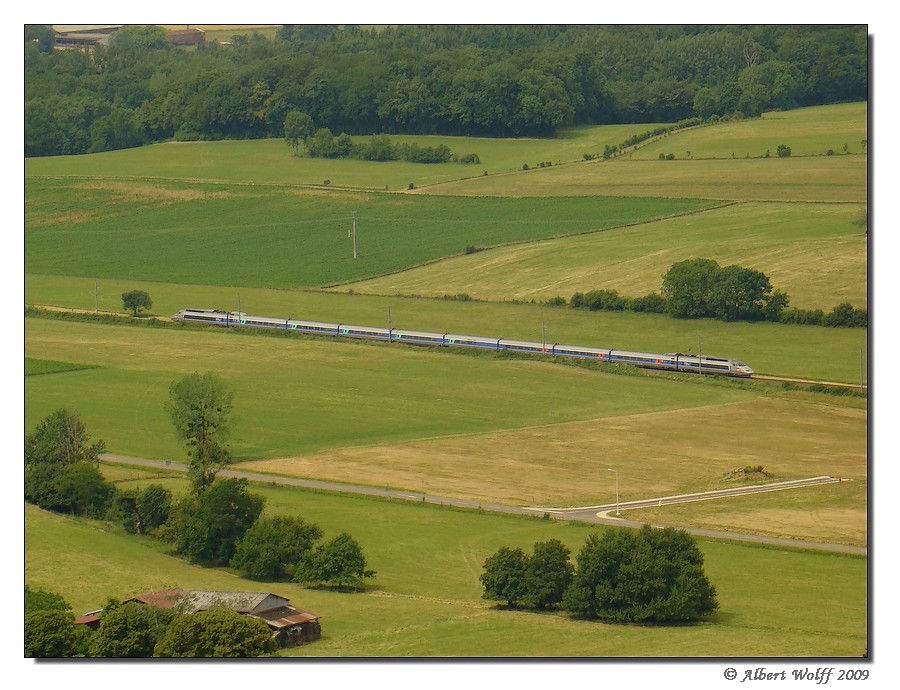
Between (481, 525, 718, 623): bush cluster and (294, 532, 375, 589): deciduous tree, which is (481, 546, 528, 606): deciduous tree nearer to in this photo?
(481, 525, 718, 623): bush cluster

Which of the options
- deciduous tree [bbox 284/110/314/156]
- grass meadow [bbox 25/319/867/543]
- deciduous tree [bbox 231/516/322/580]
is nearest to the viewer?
deciduous tree [bbox 231/516/322/580]

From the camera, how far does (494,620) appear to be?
55094 mm

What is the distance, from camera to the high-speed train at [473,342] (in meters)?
103

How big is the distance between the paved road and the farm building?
19.0 metres

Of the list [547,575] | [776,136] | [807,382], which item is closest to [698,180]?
[776,136]

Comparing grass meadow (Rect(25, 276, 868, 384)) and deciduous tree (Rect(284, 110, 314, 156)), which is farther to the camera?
deciduous tree (Rect(284, 110, 314, 156))

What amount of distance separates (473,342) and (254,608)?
59.5 meters

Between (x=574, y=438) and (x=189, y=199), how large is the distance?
285ft

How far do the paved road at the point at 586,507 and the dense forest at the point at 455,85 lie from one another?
9004 cm

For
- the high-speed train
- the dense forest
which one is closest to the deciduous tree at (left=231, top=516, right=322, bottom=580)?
the high-speed train

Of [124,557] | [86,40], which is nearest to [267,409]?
[124,557]

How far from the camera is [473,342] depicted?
4377 inches

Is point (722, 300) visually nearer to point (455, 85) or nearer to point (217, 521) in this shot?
point (217, 521)

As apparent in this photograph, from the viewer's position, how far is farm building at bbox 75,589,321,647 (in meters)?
52.2
